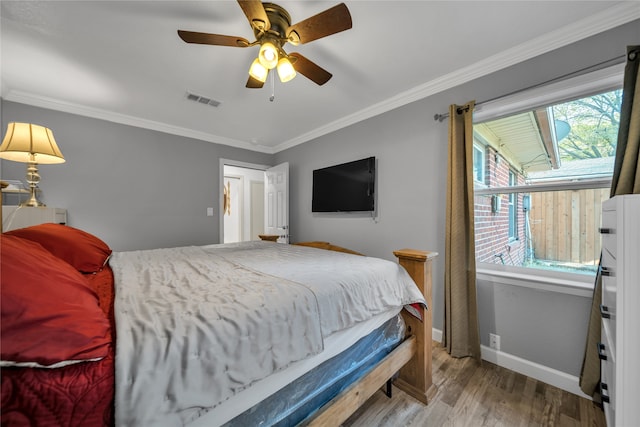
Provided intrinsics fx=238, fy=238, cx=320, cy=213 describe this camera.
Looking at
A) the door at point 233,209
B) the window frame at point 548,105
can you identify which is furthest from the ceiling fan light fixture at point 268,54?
the door at point 233,209

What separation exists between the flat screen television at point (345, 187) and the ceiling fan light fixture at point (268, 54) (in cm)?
161

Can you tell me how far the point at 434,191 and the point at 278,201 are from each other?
251cm

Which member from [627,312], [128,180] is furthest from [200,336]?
[128,180]

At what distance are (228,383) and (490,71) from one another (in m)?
2.70

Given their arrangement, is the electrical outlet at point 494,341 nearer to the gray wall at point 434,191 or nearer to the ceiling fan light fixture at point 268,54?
the gray wall at point 434,191

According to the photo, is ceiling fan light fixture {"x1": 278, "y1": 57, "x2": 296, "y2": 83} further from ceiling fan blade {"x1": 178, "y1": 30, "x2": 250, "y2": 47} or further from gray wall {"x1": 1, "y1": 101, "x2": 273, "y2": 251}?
gray wall {"x1": 1, "y1": 101, "x2": 273, "y2": 251}

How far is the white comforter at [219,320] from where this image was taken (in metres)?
0.63

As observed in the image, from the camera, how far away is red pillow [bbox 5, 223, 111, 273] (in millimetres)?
1304

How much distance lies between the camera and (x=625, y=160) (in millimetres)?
1348

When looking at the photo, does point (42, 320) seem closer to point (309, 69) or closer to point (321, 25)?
point (321, 25)

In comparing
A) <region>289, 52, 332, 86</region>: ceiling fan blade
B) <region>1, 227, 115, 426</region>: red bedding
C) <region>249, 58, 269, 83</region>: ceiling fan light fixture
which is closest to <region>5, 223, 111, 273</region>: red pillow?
<region>1, 227, 115, 426</region>: red bedding

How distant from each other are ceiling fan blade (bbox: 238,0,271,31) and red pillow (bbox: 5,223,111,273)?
1643mm

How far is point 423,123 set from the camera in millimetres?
2383

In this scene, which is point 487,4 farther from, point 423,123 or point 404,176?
point 404,176
